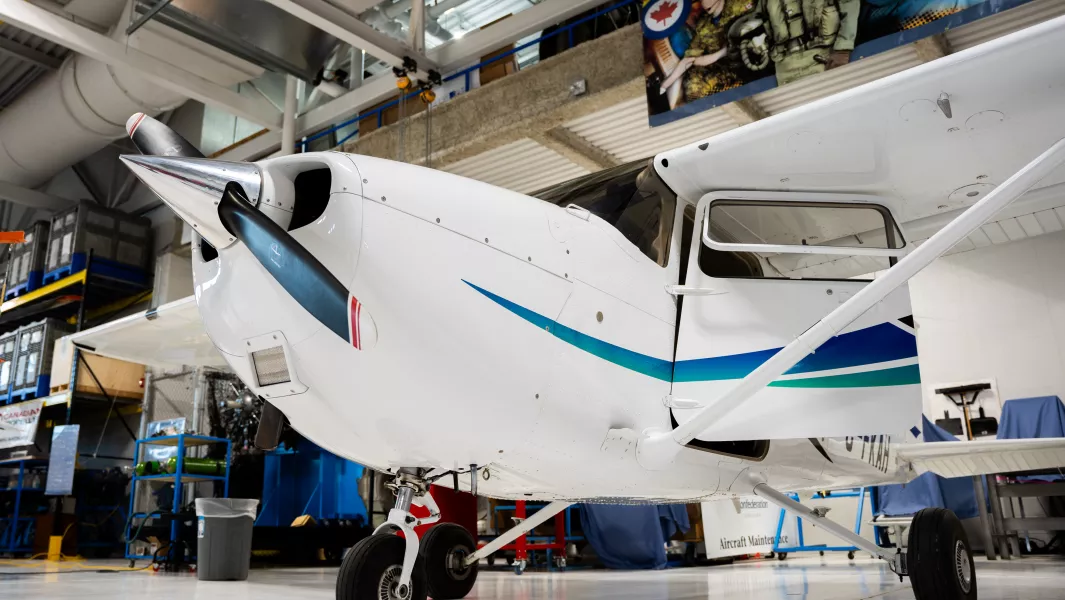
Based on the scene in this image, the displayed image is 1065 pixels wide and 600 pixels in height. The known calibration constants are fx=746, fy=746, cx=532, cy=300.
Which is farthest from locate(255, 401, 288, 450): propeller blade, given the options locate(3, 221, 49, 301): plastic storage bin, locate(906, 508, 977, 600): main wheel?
locate(3, 221, 49, 301): plastic storage bin

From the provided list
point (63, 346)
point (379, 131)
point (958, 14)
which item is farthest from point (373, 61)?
point (958, 14)

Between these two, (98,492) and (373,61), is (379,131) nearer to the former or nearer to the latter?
(373,61)

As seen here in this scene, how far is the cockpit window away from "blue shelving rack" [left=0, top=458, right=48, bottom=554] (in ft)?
41.7

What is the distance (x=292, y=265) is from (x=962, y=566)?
330 centimetres

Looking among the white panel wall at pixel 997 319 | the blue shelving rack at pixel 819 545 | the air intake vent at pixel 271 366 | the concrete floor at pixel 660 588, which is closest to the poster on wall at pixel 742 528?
the blue shelving rack at pixel 819 545

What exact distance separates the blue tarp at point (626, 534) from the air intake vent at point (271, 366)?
5.67 m

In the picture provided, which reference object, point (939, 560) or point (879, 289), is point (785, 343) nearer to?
point (879, 289)

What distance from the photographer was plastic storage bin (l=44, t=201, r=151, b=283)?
13.7 meters

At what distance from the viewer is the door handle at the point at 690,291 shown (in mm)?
3170

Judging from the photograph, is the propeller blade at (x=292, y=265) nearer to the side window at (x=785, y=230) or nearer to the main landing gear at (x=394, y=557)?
the main landing gear at (x=394, y=557)

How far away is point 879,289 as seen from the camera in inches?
103

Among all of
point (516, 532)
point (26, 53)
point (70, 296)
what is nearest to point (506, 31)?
point (516, 532)

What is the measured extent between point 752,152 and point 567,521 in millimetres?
6193

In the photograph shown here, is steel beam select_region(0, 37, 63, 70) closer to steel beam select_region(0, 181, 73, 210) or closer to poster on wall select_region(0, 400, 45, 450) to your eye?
steel beam select_region(0, 181, 73, 210)
